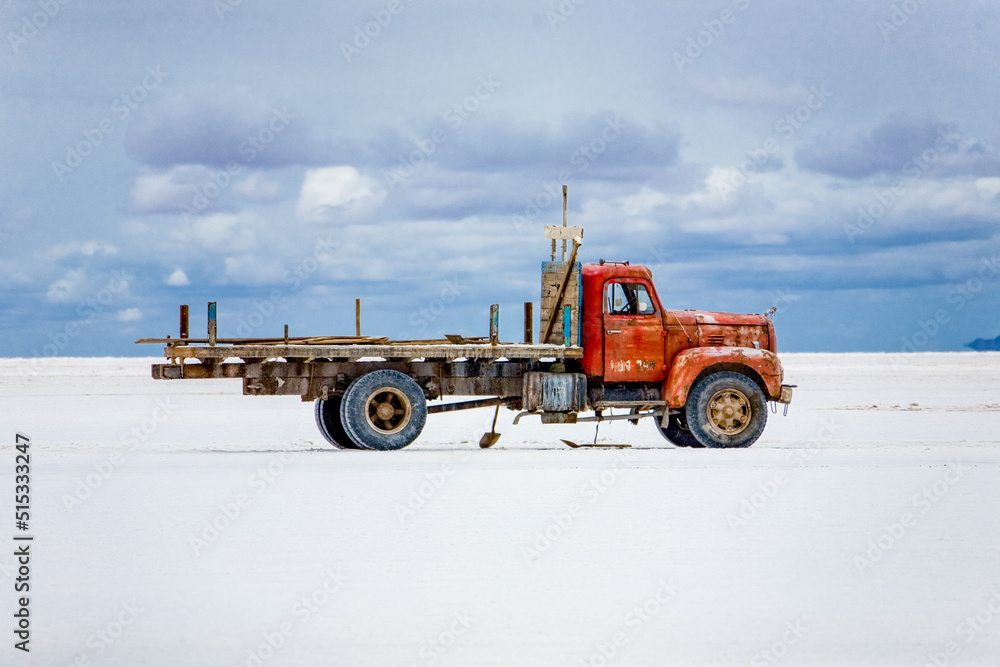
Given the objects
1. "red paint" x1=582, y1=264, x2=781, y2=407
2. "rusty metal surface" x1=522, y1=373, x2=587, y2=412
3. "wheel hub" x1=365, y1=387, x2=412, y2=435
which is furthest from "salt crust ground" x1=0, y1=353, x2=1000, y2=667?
"red paint" x1=582, y1=264, x2=781, y2=407

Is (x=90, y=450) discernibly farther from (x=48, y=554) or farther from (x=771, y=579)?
(x=771, y=579)

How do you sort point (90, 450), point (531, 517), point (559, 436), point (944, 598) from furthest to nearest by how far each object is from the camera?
point (559, 436)
point (90, 450)
point (531, 517)
point (944, 598)

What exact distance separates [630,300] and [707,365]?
1419mm

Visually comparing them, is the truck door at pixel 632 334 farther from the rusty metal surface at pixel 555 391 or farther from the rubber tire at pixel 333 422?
the rubber tire at pixel 333 422

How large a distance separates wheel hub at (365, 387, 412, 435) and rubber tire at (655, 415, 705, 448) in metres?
3.93

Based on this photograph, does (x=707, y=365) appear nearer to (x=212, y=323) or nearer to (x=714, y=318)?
(x=714, y=318)

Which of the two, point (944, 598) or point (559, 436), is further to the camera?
point (559, 436)

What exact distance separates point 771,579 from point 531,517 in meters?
2.78

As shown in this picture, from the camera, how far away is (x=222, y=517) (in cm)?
1016

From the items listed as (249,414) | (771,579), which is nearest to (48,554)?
(771,579)

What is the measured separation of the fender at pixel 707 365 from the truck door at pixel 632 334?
0.31 m

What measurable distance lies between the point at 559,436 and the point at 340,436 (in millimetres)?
4011

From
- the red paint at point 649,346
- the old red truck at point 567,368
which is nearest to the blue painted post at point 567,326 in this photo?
the old red truck at point 567,368

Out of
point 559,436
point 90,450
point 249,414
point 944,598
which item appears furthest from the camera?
point 249,414
